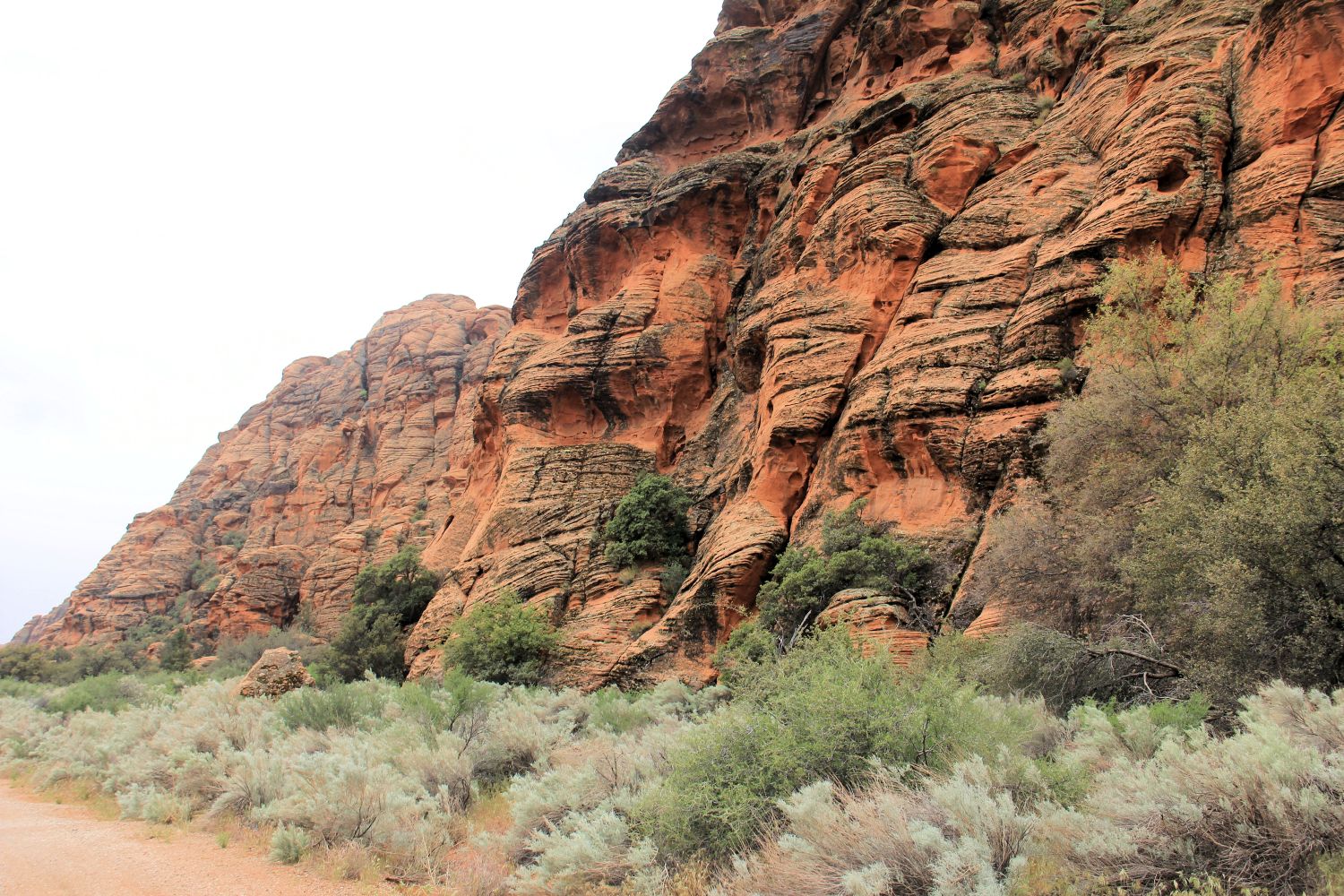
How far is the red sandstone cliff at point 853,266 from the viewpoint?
13.8m

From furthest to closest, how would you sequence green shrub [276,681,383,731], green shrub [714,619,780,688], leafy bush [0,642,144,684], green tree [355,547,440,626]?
1. leafy bush [0,642,144,684]
2. green tree [355,547,440,626]
3. green shrub [714,619,780,688]
4. green shrub [276,681,383,731]

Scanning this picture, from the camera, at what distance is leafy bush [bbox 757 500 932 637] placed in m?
14.7

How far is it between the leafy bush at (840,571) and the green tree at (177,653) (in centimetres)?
3633

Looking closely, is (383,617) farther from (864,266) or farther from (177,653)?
(864,266)

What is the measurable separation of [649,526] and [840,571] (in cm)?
971

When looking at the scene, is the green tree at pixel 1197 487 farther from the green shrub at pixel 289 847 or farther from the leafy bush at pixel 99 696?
the leafy bush at pixel 99 696

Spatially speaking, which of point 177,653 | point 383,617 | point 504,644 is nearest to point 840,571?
point 504,644

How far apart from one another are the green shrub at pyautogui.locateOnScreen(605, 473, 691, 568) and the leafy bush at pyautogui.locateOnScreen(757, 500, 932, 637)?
7.12 m

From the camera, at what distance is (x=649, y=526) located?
2397cm

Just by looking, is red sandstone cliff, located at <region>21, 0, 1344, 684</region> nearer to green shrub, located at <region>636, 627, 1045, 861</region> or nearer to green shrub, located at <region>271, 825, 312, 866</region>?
green shrub, located at <region>636, 627, 1045, 861</region>

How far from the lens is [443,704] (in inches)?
525

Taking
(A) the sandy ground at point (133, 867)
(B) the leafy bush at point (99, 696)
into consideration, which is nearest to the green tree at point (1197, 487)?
(A) the sandy ground at point (133, 867)

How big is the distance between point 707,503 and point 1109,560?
15.3 m

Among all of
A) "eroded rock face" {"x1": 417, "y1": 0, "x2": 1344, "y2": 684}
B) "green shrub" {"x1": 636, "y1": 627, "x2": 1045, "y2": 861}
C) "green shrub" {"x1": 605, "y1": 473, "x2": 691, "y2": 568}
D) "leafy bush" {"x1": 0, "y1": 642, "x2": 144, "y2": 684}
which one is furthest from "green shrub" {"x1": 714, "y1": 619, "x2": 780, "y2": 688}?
"leafy bush" {"x1": 0, "y1": 642, "x2": 144, "y2": 684}
